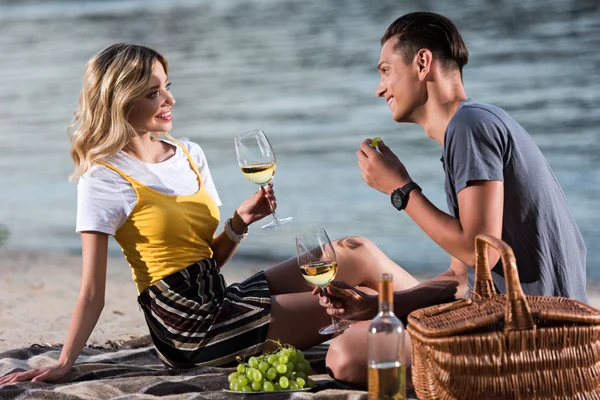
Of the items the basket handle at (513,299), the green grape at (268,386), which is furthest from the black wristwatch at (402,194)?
the green grape at (268,386)

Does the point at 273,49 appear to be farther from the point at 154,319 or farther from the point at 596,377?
the point at 596,377

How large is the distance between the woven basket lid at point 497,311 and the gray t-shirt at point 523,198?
0.93ft

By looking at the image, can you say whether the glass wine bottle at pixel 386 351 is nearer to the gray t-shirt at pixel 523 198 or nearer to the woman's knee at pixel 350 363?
the gray t-shirt at pixel 523 198

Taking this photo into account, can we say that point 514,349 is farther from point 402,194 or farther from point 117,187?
point 117,187

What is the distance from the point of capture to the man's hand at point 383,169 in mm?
2918

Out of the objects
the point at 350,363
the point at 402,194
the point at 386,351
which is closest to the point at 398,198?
the point at 402,194

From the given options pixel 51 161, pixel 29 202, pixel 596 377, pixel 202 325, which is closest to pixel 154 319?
pixel 202 325

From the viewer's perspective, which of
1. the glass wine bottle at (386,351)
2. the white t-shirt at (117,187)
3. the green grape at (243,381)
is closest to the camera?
the glass wine bottle at (386,351)

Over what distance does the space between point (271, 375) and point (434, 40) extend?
48.3 inches

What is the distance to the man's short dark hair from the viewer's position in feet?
10.3

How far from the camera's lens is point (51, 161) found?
413 inches

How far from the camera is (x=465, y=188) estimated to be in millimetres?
2771

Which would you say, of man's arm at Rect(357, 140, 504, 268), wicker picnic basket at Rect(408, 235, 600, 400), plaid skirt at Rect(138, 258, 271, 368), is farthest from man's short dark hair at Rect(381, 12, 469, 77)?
plaid skirt at Rect(138, 258, 271, 368)

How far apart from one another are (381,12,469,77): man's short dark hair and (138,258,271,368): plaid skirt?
1.01 meters
